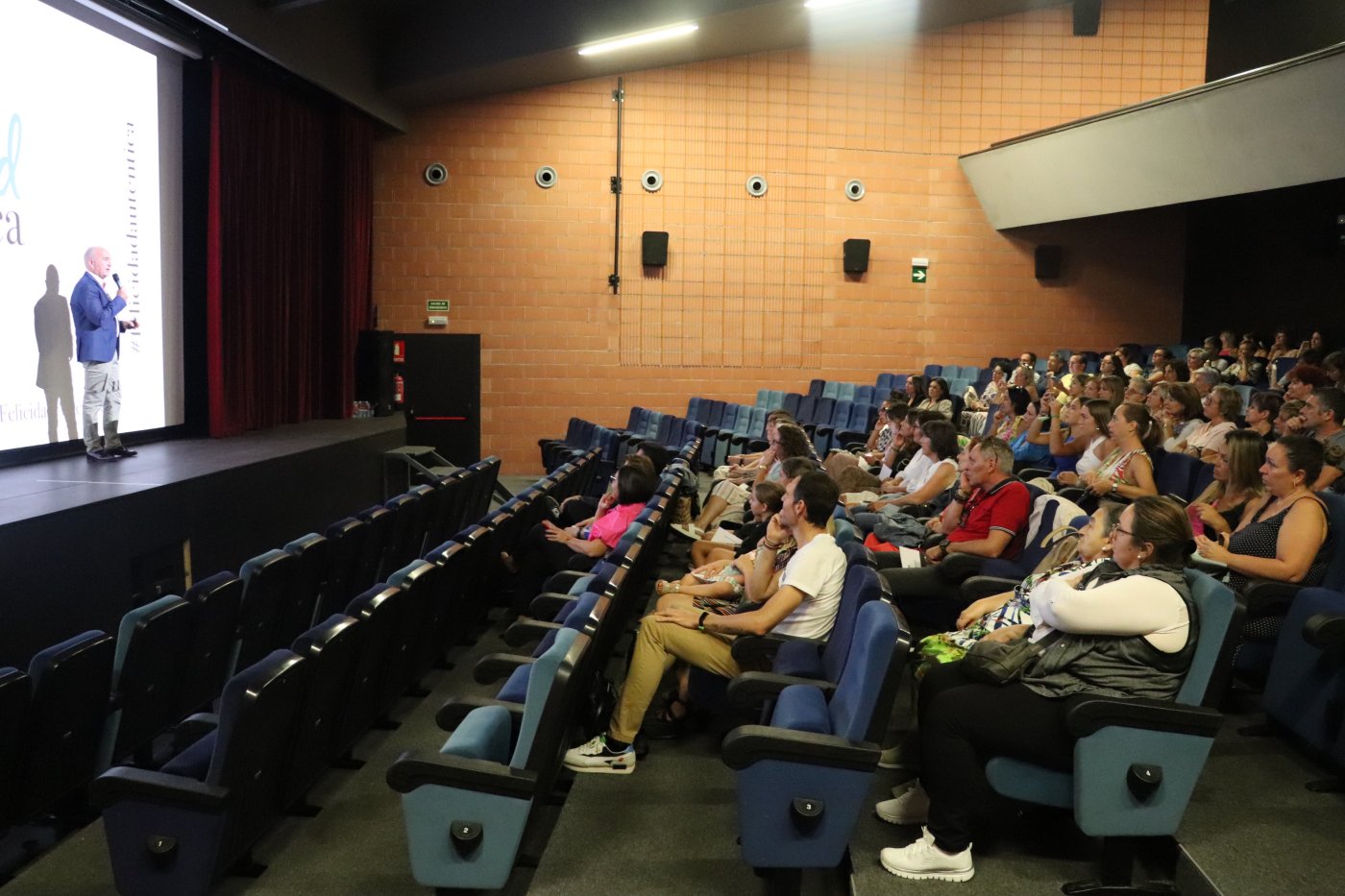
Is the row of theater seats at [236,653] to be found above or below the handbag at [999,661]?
below

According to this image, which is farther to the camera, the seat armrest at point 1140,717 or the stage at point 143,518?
the stage at point 143,518

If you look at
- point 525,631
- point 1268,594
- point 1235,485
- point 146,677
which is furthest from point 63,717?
point 1235,485

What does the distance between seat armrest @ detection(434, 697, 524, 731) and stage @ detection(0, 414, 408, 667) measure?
6.69 feet

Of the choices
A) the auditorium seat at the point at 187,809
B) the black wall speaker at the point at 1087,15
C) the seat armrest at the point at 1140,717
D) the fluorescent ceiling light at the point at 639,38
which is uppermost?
the fluorescent ceiling light at the point at 639,38

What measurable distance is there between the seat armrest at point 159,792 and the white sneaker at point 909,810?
5.13 ft

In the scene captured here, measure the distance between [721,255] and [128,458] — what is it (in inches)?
267

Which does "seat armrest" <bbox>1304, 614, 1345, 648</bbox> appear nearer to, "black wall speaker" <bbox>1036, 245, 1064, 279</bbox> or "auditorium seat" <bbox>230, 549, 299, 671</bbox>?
"auditorium seat" <bbox>230, 549, 299, 671</bbox>

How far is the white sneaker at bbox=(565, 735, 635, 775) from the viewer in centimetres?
309

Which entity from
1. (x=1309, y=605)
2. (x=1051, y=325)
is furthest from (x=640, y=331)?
(x=1309, y=605)

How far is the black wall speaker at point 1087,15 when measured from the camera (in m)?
7.96

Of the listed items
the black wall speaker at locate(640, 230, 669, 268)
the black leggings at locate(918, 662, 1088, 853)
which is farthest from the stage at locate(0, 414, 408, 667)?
the black wall speaker at locate(640, 230, 669, 268)

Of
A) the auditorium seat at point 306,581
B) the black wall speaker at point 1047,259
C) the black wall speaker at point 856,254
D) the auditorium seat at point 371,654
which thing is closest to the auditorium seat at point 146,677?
the auditorium seat at point 371,654

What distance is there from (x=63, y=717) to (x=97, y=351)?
3.76m

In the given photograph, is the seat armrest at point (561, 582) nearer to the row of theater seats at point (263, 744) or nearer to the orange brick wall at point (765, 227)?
the row of theater seats at point (263, 744)
